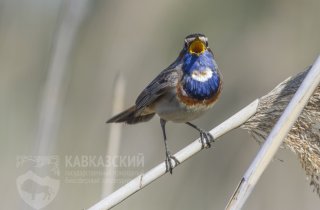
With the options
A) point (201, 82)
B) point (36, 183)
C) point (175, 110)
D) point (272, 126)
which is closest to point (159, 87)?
point (175, 110)

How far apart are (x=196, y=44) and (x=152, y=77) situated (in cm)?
166

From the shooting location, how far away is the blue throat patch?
353 centimetres

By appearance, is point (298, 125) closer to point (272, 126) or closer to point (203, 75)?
point (272, 126)

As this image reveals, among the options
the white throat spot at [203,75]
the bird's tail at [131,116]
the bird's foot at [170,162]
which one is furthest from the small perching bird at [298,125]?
the bird's tail at [131,116]

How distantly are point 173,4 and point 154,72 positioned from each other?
83cm

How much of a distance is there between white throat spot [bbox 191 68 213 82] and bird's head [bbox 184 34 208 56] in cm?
10

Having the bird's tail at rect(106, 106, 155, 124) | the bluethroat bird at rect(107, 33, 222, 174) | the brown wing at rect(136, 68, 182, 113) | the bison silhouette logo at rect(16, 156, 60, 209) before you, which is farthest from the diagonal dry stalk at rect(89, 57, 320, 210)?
the bird's tail at rect(106, 106, 155, 124)

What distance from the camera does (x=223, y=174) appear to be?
14.9 feet

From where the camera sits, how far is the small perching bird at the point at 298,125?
97.0 inches

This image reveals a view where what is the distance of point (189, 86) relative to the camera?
11.7 ft

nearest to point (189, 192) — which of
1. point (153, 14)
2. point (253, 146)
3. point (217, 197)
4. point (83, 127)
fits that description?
point (217, 197)

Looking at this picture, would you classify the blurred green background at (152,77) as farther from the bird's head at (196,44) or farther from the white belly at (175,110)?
the bird's head at (196,44)

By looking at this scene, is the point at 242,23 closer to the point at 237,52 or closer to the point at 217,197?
the point at 237,52

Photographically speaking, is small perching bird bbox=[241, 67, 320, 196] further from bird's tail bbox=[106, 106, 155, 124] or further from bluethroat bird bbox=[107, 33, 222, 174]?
bird's tail bbox=[106, 106, 155, 124]
